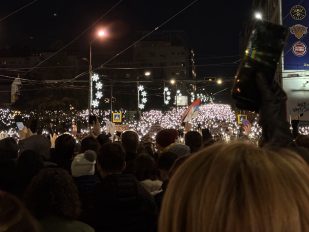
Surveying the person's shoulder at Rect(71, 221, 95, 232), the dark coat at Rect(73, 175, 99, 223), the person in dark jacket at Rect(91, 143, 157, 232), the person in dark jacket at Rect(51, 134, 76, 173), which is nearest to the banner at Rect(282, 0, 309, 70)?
the person in dark jacket at Rect(51, 134, 76, 173)

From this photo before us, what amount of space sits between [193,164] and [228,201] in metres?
0.17

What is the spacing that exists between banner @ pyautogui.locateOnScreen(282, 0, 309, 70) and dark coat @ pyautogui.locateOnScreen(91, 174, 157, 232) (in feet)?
108

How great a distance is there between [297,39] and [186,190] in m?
36.1

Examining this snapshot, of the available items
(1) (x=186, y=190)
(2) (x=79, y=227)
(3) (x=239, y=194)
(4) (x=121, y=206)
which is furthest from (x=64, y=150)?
(3) (x=239, y=194)

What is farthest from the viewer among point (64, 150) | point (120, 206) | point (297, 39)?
point (297, 39)

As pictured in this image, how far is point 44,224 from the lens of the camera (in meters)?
3.53

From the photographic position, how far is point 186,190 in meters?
1.36

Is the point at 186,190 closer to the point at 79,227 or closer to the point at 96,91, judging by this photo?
the point at 79,227

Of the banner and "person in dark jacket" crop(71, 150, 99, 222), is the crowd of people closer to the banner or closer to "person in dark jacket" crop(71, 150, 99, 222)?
"person in dark jacket" crop(71, 150, 99, 222)

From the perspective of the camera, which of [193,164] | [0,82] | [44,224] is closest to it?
[193,164]

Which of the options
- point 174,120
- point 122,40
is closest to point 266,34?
point 174,120

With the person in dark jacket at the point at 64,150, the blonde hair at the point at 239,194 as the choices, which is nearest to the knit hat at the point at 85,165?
the person in dark jacket at the point at 64,150

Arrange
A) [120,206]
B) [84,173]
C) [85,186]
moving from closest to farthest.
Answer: [120,206]
[85,186]
[84,173]

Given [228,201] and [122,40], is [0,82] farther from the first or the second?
[228,201]
